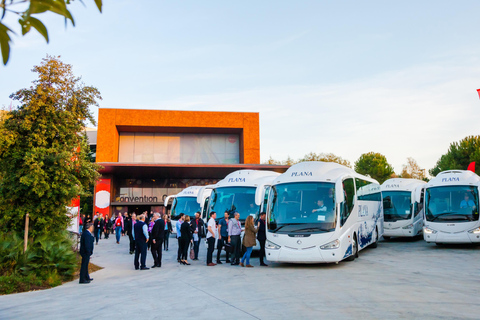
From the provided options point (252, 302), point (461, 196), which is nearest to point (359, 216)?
point (461, 196)

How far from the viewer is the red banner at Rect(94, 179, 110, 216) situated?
42.5 metres

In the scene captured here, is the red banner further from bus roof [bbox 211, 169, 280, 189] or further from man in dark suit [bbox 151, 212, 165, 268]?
man in dark suit [bbox 151, 212, 165, 268]

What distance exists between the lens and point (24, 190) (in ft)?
41.4

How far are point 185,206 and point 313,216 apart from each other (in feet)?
55.5

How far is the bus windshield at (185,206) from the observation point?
2885 cm

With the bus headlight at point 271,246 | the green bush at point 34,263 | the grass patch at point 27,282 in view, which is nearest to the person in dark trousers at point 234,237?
the bus headlight at point 271,246

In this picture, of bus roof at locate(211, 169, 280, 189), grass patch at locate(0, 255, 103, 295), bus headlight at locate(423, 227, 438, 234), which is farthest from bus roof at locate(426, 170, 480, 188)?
grass patch at locate(0, 255, 103, 295)

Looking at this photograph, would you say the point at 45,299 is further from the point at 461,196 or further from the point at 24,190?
the point at 461,196

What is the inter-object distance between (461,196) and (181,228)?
11699mm

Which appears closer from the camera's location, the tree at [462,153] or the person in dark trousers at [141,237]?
the person in dark trousers at [141,237]

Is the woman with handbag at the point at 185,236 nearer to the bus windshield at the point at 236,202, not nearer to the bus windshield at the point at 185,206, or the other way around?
the bus windshield at the point at 236,202

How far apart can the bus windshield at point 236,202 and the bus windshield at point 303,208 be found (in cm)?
328

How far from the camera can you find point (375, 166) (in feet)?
252

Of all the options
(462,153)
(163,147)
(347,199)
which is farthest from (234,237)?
(462,153)
